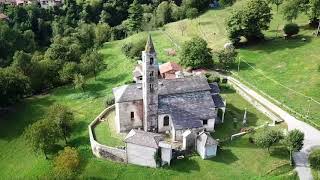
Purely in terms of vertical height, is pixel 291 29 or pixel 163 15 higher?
pixel 163 15

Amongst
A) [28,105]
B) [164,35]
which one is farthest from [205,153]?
[164,35]

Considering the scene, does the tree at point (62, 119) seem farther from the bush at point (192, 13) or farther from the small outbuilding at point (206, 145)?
the bush at point (192, 13)

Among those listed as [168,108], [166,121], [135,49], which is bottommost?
[166,121]

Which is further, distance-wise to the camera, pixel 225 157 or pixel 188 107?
pixel 188 107

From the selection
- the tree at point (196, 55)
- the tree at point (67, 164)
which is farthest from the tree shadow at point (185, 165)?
the tree at point (196, 55)

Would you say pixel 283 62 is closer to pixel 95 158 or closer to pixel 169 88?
pixel 169 88

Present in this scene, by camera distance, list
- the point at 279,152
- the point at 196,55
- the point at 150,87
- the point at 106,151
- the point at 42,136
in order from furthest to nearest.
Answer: the point at 196,55 → the point at 42,136 → the point at 150,87 → the point at 106,151 → the point at 279,152

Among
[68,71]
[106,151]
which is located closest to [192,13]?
[68,71]

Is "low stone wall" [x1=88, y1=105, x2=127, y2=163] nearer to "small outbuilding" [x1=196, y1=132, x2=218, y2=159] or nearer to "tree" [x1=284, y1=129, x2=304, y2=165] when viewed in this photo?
"small outbuilding" [x1=196, y1=132, x2=218, y2=159]

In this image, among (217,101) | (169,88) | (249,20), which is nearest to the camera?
(169,88)
